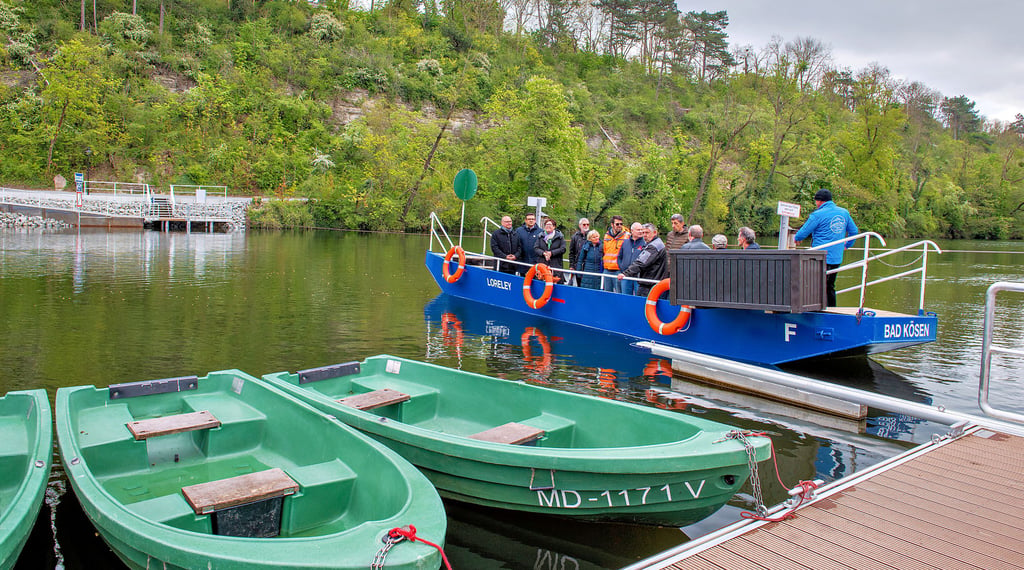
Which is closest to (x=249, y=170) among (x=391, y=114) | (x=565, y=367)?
(x=391, y=114)

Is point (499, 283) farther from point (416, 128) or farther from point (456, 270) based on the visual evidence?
point (416, 128)

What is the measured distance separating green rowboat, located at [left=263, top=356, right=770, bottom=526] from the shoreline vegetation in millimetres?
37576

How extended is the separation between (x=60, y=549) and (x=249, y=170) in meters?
48.3

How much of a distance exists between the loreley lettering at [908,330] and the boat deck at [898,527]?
3.50m

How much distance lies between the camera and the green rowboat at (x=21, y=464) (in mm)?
3412

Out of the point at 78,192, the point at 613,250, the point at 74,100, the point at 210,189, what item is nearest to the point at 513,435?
the point at 613,250

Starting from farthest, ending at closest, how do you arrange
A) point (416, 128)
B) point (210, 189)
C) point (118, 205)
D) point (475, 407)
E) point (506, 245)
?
point (416, 128) → point (210, 189) → point (118, 205) → point (506, 245) → point (475, 407)

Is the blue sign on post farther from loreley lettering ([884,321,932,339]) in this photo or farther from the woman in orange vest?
loreley lettering ([884,321,932,339])

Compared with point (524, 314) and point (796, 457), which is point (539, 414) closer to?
point (796, 457)

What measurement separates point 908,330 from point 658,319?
11.8 feet

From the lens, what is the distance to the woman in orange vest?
42.8 feet

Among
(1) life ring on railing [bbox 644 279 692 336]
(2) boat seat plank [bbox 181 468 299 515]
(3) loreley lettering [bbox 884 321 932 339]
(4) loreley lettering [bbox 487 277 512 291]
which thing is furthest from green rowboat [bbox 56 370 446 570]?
(4) loreley lettering [bbox 487 277 512 291]

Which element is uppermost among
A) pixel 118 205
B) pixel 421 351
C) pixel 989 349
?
pixel 118 205

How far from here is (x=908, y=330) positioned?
344 inches
